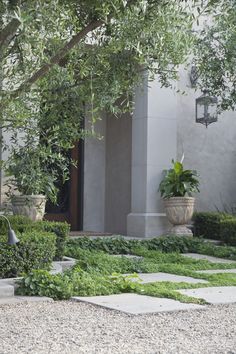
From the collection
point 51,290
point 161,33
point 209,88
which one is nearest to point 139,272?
point 51,290

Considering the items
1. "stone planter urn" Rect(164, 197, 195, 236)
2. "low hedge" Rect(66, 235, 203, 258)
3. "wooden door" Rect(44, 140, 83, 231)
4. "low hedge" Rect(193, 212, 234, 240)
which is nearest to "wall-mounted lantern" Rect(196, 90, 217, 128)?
"stone planter urn" Rect(164, 197, 195, 236)

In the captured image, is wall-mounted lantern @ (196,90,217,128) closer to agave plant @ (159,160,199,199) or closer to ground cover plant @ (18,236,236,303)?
agave plant @ (159,160,199,199)

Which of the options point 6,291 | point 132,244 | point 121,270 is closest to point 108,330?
point 6,291

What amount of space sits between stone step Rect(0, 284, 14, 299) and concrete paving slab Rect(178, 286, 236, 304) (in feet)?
6.08

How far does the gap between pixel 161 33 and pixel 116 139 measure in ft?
30.3

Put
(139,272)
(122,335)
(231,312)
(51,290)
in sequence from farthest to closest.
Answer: (139,272), (51,290), (231,312), (122,335)

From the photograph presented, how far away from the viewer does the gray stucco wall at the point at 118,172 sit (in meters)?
15.4

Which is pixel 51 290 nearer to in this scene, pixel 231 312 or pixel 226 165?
pixel 231 312

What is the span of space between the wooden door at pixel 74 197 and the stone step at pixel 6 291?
26.6 feet

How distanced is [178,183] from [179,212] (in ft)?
1.95

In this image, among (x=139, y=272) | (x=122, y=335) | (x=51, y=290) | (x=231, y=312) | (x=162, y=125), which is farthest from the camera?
(x=162, y=125)

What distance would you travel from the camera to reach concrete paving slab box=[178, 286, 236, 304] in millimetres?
6926

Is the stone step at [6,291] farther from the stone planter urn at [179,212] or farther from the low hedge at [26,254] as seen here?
the stone planter urn at [179,212]

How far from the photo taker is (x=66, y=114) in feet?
24.1
